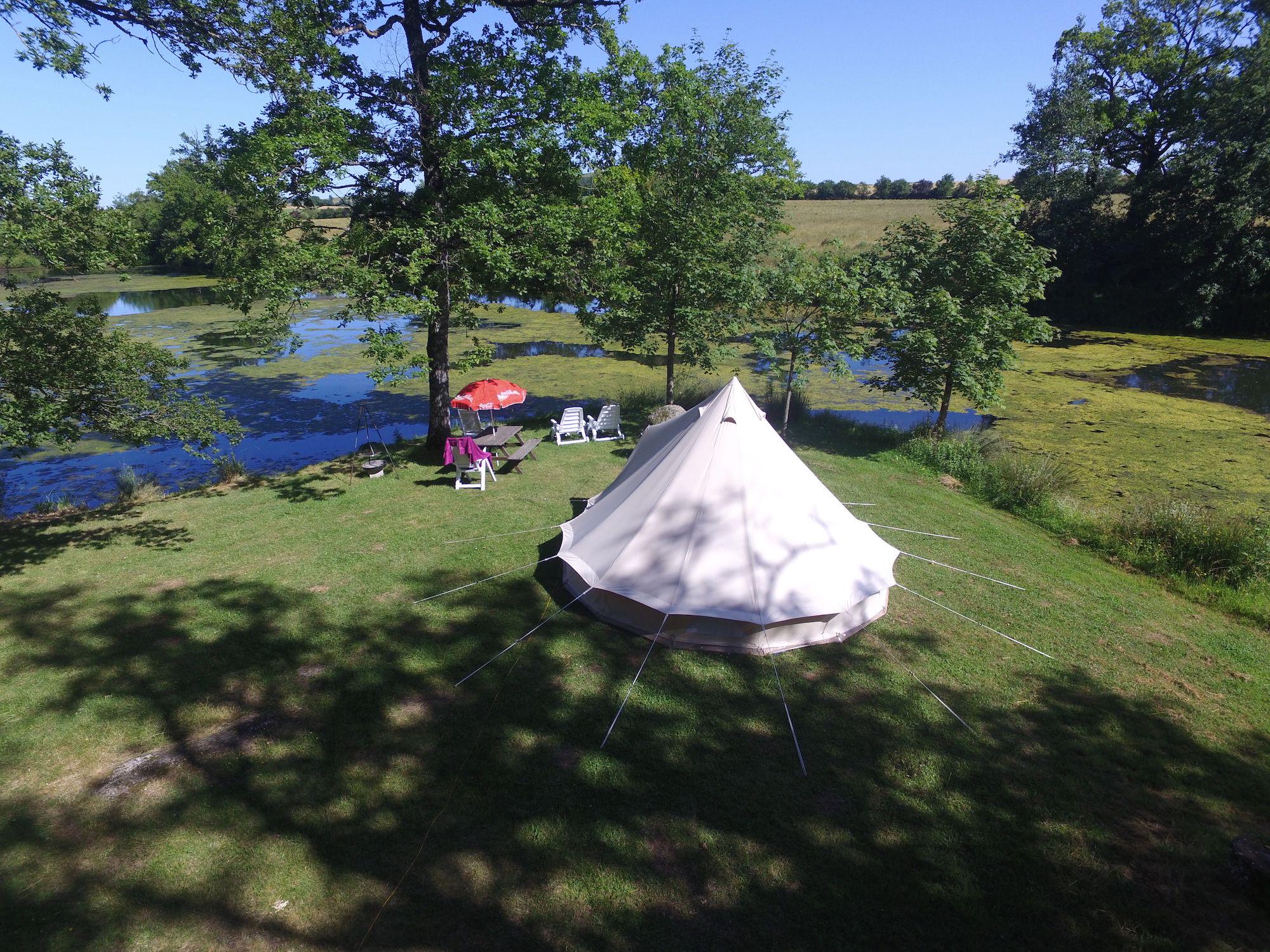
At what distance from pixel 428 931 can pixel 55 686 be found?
4.42m

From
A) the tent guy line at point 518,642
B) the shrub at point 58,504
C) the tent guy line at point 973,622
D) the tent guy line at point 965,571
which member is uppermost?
the tent guy line at point 965,571

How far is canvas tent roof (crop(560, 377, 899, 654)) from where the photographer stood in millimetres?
6133

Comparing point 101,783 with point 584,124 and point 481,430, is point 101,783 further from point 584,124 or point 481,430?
point 584,124

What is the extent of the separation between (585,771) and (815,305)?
11.6m

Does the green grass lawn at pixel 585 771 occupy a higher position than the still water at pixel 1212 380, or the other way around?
the still water at pixel 1212 380

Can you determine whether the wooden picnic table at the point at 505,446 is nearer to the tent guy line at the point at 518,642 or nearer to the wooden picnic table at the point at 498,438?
the wooden picnic table at the point at 498,438

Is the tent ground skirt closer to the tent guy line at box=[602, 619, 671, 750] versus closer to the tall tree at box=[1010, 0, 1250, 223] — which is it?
the tent guy line at box=[602, 619, 671, 750]

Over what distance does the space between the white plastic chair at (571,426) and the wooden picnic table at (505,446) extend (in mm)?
1120

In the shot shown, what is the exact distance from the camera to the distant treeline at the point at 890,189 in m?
62.2

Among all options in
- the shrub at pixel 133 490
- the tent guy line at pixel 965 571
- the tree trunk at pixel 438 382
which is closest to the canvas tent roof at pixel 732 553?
the tent guy line at pixel 965 571

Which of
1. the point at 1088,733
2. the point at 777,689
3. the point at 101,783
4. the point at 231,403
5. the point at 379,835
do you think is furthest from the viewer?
the point at 231,403

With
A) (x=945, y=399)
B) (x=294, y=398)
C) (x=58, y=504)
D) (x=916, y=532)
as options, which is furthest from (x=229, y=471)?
(x=945, y=399)

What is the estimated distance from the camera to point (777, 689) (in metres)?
5.82

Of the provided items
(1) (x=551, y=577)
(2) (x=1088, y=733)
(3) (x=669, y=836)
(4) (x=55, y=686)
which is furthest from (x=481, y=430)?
(2) (x=1088, y=733)
